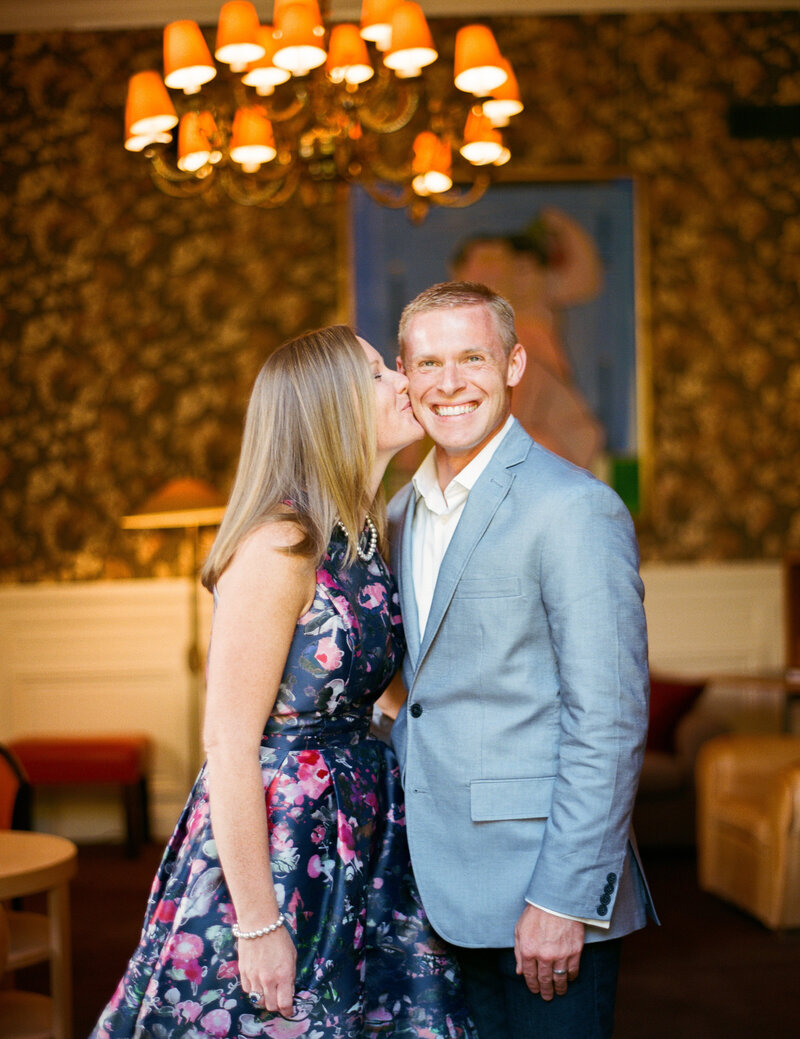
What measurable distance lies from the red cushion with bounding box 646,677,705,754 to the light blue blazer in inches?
131

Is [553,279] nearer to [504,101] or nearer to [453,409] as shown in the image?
[504,101]

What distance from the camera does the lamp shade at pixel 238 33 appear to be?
10.2 feet

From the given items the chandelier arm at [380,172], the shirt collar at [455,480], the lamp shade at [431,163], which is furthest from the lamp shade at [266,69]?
the shirt collar at [455,480]

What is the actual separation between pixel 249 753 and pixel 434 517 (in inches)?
22.3

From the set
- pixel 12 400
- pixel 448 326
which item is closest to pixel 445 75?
pixel 12 400

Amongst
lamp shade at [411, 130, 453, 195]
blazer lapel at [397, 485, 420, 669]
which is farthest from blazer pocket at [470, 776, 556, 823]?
lamp shade at [411, 130, 453, 195]

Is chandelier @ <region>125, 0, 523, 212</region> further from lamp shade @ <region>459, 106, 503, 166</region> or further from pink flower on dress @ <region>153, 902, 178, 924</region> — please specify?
pink flower on dress @ <region>153, 902, 178, 924</region>

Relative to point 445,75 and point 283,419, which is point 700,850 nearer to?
point 283,419

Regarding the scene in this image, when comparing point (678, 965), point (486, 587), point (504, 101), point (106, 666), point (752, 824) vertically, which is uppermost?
point (504, 101)

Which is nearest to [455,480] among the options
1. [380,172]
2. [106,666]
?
[380,172]

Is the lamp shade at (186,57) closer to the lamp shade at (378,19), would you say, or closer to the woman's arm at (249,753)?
the lamp shade at (378,19)

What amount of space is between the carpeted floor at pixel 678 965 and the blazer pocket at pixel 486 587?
6.77 ft

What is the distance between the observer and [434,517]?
2023 millimetres

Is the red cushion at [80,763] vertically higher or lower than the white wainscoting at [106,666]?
lower
